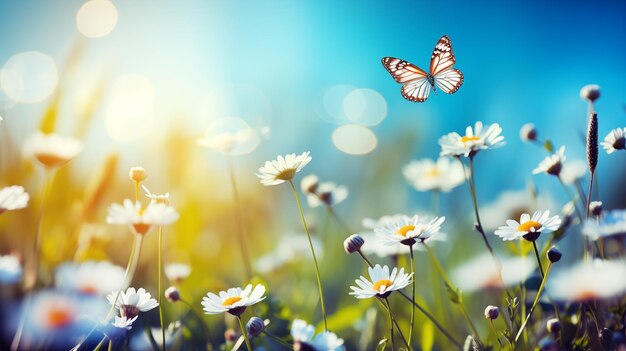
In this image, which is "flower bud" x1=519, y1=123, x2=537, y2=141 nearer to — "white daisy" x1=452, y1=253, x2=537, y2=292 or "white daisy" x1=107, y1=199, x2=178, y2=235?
"white daisy" x1=452, y1=253, x2=537, y2=292

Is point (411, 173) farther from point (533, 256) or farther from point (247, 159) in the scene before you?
point (247, 159)

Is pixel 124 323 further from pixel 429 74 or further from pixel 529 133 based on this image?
pixel 529 133

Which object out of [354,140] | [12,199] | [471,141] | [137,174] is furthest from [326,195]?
[354,140]

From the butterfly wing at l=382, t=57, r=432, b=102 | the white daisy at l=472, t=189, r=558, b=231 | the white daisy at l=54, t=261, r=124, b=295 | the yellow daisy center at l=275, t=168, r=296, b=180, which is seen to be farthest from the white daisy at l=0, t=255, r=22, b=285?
the white daisy at l=472, t=189, r=558, b=231

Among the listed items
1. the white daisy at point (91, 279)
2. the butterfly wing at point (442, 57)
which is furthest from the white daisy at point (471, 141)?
the white daisy at point (91, 279)

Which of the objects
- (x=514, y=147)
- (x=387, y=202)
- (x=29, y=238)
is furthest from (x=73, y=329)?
(x=514, y=147)

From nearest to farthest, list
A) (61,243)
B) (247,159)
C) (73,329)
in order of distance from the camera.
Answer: (73,329) < (61,243) < (247,159)

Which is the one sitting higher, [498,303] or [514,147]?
[514,147]
